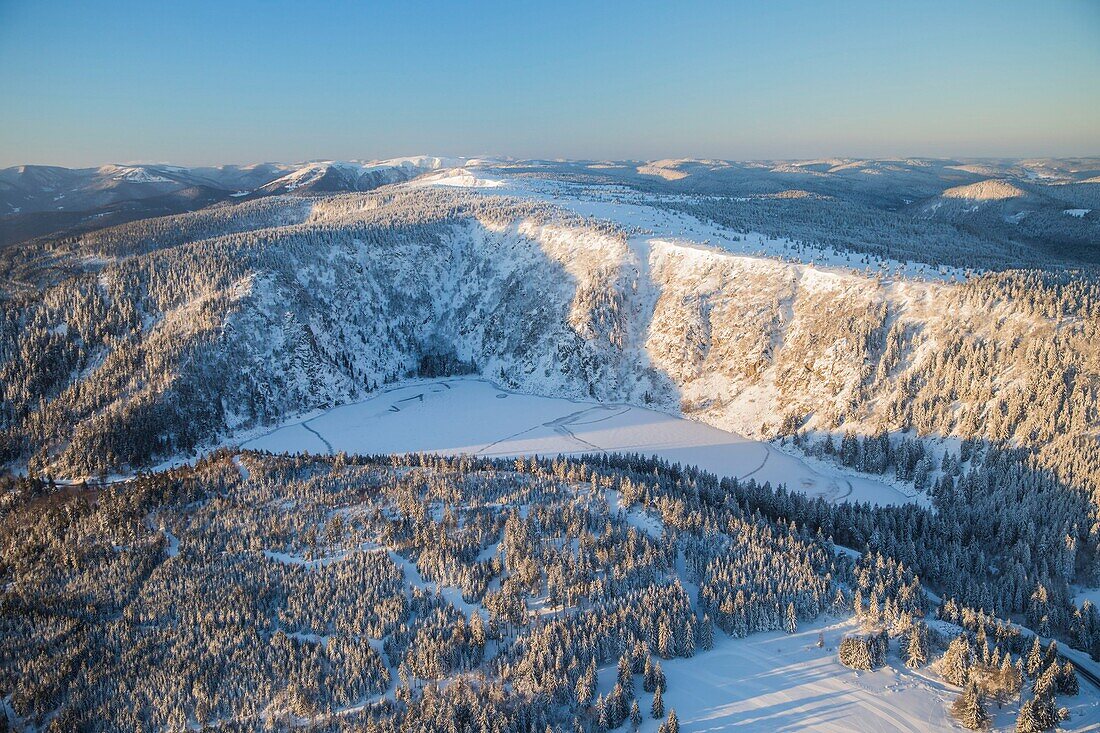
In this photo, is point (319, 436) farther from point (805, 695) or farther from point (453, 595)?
point (805, 695)

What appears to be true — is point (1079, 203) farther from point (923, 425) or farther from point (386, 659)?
point (386, 659)

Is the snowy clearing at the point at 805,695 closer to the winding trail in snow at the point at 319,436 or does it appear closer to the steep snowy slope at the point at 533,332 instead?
the steep snowy slope at the point at 533,332

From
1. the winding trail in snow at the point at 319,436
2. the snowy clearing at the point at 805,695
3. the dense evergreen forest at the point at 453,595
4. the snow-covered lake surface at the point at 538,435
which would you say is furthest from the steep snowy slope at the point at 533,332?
the snowy clearing at the point at 805,695

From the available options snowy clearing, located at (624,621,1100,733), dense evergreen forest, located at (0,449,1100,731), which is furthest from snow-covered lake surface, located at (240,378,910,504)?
snowy clearing, located at (624,621,1100,733)

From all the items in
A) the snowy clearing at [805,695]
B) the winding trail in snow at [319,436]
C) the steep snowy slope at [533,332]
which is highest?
the steep snowy slope at [533,332]

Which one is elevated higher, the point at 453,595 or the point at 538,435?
the point at 453,595

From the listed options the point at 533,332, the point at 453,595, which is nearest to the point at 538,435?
the point at 533,332

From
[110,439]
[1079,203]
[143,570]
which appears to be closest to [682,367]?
[143,570]

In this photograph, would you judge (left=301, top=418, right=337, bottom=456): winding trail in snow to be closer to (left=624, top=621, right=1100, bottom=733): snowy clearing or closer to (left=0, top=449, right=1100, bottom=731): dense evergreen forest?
(left=0, top=449, right=1100, bottom=731): dense evergreen forest

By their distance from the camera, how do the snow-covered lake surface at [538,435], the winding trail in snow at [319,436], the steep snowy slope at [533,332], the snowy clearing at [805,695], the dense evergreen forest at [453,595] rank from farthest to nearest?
1. the winding trail in snow at [319,436]
2. the snow-covered lake surface at [538,435]
3. the steep snowy slope at [533,332]
4. the dense evergreen forest at [453,595]
5. the snowy clearing at [805,695]
